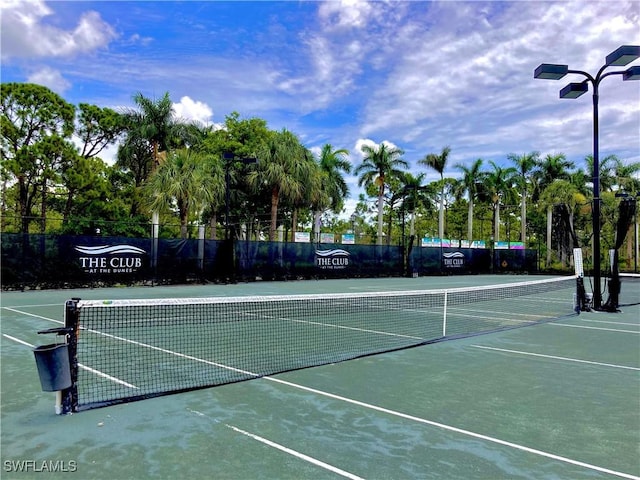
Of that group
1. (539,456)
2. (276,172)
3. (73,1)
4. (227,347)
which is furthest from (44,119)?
(539,456)

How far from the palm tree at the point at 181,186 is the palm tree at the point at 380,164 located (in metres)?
18.9

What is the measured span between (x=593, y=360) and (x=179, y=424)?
6.07 m

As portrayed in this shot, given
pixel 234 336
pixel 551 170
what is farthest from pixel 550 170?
pixel 234 336

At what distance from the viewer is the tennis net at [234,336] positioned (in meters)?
5.42

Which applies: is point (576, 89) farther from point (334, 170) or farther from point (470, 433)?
point (334, 170)

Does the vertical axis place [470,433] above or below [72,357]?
below

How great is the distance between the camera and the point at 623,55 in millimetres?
10125

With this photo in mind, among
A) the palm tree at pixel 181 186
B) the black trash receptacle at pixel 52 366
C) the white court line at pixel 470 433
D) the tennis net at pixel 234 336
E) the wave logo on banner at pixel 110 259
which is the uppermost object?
the palm tree at pixel 181 186

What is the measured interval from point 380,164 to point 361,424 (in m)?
38.3

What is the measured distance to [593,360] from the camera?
7.09 m

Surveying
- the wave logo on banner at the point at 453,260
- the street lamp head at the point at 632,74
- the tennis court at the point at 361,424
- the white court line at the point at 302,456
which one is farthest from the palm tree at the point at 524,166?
the white court line at the point at 302,456

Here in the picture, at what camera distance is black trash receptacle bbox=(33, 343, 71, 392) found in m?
4.14

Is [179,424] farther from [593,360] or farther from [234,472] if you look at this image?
[593,360]

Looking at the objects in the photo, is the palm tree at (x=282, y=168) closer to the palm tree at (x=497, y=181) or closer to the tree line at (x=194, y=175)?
the tree line at (x=194, y=175)
